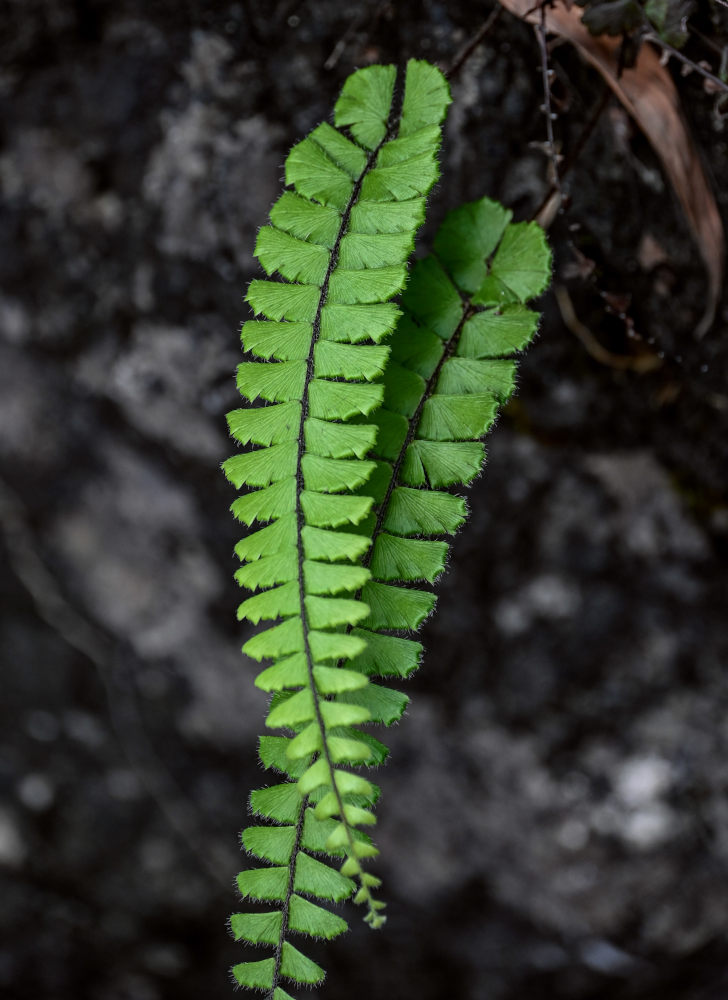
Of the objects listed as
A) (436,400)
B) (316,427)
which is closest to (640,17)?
(436,400)

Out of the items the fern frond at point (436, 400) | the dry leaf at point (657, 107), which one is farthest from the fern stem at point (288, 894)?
the dry leaf at point (657, 107)

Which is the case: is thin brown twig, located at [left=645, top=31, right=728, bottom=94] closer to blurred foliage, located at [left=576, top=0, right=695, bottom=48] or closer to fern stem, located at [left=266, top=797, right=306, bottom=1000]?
blurred foliage, located at [left=576, top=0, right=695, bottom=48]

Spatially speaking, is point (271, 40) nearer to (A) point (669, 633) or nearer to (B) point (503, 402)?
(B) point (503, 402)

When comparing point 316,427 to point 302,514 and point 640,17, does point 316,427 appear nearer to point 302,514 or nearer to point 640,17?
point 302,514

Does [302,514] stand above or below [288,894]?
above

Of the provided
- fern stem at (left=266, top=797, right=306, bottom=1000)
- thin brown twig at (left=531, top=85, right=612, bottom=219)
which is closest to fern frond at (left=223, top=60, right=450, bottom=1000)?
fern stem at (left=266, top=797, right=306, bottom=1000)

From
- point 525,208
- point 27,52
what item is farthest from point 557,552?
point 27,52
